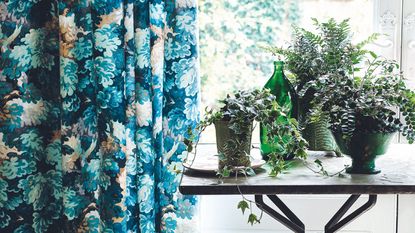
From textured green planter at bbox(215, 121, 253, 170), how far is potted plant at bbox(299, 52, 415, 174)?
0.66 feet

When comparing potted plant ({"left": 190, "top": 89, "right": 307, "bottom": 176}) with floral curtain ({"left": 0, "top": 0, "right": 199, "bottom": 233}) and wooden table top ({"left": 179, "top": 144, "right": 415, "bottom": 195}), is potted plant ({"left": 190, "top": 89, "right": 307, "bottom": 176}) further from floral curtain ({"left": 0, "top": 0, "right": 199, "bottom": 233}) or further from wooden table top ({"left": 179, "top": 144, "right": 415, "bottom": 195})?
floral curtain ({"left": 0, "top": 0, "right": 199, "bottom": 233})

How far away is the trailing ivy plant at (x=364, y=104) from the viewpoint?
1400mm

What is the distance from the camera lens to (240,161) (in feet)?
4.87

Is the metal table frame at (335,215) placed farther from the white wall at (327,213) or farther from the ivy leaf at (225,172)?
the white wall at (327,213)

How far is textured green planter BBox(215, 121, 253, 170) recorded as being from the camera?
1.47 m

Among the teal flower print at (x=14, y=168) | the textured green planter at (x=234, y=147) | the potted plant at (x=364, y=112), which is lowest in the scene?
the teal flower print at (x=14, y=168)

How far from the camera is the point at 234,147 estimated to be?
1.47 meters

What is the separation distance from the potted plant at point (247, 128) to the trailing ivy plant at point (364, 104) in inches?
4.0

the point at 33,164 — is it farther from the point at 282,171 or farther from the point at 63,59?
the point at 282,171

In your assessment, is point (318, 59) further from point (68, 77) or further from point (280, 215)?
point (68, 77)

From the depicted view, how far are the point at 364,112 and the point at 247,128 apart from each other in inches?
12.2

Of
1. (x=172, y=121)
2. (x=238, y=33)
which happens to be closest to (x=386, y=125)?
(x=172, y=121)

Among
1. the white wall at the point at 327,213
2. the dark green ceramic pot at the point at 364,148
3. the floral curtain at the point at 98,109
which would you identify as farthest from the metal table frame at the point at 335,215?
the white wall at the point at 327,213

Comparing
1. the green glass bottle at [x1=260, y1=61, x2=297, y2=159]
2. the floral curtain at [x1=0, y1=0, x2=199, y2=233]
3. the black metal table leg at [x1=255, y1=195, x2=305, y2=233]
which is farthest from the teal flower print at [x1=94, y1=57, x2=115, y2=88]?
the black metal table leg at [x1=255, y1=195, x2=305, y2=233]
